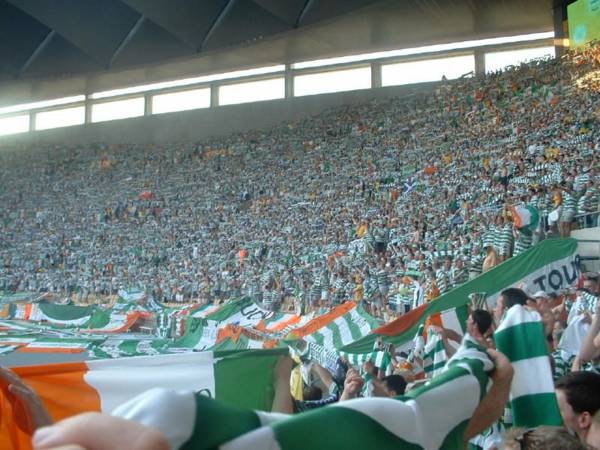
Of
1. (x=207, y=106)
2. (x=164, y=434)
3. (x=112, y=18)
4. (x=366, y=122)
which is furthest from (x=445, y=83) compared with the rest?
(x=164, y=434)

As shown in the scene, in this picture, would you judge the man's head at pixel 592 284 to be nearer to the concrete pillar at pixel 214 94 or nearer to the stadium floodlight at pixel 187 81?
the stadium floodlight at pixel 187 81

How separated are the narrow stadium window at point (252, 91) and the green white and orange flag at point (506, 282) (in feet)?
76.0

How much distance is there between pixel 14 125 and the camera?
35500mm

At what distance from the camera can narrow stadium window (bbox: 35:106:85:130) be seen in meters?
33.9

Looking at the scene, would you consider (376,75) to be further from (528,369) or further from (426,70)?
(528,369)

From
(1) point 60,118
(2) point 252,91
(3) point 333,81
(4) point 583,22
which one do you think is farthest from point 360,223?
(1) point 60,118

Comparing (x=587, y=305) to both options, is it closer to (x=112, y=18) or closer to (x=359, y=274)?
(x=359, y=274)

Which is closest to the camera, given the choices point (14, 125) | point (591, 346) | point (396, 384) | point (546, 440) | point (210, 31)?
point (546, 440)

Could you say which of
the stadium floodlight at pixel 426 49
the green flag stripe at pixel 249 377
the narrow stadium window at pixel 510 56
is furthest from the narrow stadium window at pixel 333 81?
the green flag stripe at pixel 249 377

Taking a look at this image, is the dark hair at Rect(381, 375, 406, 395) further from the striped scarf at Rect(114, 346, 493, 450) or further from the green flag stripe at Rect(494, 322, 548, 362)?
the striped scarf at Rect(114, 346, 493, 450)

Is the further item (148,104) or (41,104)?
(41,104)

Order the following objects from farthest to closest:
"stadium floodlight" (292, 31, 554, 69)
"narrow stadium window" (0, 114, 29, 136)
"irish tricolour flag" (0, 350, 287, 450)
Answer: "narrow stadium window" (0, 114, 29, 136)
"stadium floodlight" (292, 31, 554, 69)
"irish tricolour flag" (0, 350, 287, 450)

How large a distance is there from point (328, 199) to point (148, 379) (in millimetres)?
17424

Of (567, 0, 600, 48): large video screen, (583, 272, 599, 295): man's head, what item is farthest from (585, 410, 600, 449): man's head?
(567, 0, 600, 48): large video screen
